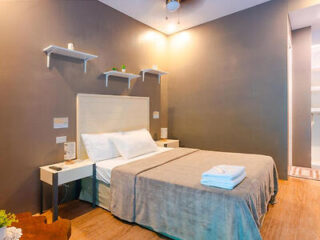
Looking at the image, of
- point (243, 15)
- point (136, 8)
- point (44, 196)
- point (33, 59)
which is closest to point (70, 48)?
point (33, 59)

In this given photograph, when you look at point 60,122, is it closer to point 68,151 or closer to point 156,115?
point 68,151

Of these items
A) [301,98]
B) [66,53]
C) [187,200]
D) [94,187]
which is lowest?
[94,187]

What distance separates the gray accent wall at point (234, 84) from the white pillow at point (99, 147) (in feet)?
6.71

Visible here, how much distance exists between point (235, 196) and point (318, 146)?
4635 mm

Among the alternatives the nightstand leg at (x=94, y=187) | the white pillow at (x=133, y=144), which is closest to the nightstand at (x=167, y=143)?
the white pillow at (x=133, y=144)

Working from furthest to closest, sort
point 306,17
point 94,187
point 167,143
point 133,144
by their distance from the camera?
point 167,143 < point 306,17 < point 133,144 < point 94,187

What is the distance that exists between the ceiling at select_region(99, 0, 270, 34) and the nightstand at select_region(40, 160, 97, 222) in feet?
8.39

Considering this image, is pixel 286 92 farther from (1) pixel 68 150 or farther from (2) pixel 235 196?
(1) pixel 68 150

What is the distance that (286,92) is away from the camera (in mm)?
3350

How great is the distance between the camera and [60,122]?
2.65 metres

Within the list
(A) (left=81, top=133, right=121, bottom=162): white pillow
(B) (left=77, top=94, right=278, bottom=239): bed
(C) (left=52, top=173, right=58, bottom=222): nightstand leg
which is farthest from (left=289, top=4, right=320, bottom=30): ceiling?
(C) (left=52, top=173, right=58, bottom=222): nightstand leg

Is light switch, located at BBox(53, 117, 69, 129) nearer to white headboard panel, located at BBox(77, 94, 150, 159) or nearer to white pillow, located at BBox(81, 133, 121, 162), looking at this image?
white headboard panel, located at BBox(77, 94, 150, 159)

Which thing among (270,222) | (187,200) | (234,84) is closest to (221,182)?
(187,200)

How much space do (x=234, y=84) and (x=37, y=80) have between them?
3.26 meters
